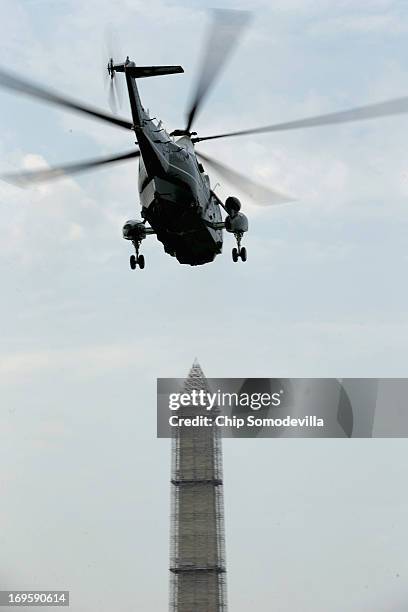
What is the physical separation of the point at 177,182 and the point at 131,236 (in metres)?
5.12

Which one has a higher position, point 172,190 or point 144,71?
point 144,71

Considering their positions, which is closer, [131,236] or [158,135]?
[158,135]

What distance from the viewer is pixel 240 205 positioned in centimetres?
5834

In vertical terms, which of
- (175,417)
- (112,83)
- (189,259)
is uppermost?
(175,417)

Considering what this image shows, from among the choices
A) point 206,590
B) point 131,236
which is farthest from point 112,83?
point 206,590

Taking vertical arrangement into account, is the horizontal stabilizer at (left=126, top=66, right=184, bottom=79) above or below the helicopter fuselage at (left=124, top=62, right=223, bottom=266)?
above

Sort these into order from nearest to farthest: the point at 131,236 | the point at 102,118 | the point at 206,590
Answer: the point at 102,118, the point at 131,236, the point at 206,590

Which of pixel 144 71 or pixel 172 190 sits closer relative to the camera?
pixel 144 71

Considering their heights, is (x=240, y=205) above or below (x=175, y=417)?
below

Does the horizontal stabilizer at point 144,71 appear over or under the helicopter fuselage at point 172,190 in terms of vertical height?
over

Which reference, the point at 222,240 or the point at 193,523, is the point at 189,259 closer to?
the point at 222,240

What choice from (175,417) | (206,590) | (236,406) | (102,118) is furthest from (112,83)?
(175,417)

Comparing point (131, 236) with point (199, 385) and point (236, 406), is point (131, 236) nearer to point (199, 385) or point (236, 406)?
point (236, 406)

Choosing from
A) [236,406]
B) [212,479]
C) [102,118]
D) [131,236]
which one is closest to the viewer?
[102,118]
